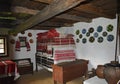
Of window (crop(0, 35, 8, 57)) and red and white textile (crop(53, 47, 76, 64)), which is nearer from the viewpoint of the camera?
red and white textile (crop(53, 47, 76, 64))

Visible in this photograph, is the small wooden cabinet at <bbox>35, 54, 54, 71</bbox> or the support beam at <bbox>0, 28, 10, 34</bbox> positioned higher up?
the support beam at <bbox>0, 28, 10, 34</bbox>

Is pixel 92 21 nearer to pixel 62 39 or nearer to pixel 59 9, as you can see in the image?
pixel 62 39

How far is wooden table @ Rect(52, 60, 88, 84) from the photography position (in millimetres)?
3600

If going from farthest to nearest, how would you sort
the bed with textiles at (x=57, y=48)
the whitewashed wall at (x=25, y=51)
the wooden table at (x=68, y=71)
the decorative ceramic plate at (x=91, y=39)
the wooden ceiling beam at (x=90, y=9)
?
the whitewashed wall at (x=25, y=51)
the bed with textiles at (x=57, y=48)
the decorative ceramic plate at (x=91, y=39)
the wooden table at (x=68, y=71)
the wooden ceiling beam at (x=90, y=9)

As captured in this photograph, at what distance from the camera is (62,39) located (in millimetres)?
4477

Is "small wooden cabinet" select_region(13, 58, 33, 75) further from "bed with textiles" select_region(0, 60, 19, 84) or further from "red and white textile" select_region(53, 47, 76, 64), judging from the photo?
"red and white textile" select_region(53, 47, 76, 64)

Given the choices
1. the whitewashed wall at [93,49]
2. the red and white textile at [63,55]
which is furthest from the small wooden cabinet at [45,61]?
the whitewashed wall at [93,49]

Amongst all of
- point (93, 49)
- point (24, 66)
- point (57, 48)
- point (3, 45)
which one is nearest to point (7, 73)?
point (24, 66)

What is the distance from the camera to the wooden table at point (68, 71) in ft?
11.8

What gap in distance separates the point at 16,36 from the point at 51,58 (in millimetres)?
1985

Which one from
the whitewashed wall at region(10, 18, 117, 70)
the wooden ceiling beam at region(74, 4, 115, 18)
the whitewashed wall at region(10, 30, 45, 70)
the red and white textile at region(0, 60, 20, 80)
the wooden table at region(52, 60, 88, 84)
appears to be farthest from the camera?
the whitewashed wall at region(10, 30, 45, 70)

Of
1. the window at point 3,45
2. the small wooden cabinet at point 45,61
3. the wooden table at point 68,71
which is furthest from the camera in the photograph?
the window at point 3,45

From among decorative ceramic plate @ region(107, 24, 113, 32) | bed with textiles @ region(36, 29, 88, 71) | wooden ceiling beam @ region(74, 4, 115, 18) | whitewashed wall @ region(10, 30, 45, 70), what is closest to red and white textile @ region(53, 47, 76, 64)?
bed with textiles @ region(36, 29, 88, 71)

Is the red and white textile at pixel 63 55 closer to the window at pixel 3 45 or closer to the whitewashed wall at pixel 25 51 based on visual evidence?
the whitewashed wall at pixel 25 51
